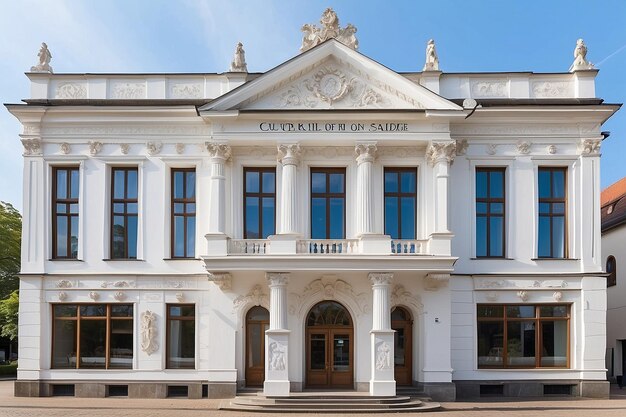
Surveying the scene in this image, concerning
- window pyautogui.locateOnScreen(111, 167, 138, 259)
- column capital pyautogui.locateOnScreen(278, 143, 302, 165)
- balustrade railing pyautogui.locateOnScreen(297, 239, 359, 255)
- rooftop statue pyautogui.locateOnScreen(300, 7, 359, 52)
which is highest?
rooftop statue pyautogui.locateOnScreen(300, 7, 359, 52)

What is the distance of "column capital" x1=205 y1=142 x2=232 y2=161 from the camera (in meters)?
22.1

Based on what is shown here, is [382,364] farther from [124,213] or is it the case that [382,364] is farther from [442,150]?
[124,213]

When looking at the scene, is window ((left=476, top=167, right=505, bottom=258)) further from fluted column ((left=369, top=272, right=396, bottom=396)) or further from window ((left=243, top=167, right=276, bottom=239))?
window ((left=243, top=167, right=276, bottom=239))

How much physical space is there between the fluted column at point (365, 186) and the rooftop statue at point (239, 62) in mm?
5262

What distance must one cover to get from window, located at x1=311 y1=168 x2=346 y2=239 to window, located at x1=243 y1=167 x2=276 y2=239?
149cm

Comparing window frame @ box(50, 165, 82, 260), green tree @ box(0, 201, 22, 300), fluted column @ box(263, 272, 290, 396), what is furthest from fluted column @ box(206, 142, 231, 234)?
green tree @ box(0, 201, 22, 300)

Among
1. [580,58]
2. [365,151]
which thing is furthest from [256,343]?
[580,58]

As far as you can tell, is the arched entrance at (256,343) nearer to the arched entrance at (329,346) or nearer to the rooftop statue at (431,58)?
the arched entrance at (329,346)

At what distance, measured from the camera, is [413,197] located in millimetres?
22938

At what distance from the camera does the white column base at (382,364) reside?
20.5 meters

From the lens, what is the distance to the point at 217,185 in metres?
22.1

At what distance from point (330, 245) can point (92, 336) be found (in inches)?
365

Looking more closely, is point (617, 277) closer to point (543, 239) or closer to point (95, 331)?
point (543, 239)

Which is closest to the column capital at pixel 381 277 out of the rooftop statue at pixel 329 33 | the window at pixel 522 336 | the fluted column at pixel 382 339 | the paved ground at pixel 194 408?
the fluted column at pixel 382 339
